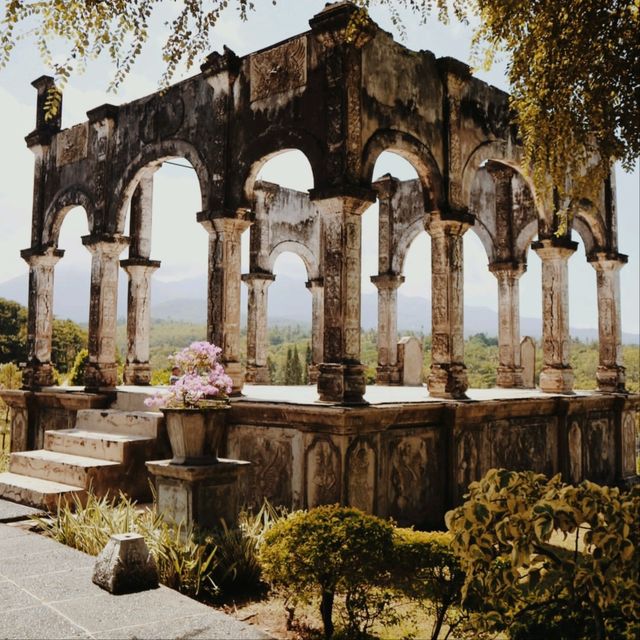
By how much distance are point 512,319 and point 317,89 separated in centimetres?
762

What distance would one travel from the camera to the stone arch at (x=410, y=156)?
789cm

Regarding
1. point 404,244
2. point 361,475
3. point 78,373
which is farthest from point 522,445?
point 78,373

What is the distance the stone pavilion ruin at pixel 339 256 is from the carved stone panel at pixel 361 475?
0.06 feet

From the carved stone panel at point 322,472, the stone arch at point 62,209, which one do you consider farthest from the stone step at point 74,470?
the stone arch at point 62,209

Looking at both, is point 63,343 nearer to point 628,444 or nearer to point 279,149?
point 628,444

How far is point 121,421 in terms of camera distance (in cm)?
917

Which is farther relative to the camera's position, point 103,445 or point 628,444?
point 628,444

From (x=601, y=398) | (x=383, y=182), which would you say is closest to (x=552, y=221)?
(x=601, y=398)

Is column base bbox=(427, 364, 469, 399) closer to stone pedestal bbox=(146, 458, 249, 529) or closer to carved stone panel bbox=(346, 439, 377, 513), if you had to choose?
carved stone panel bbox=(346, 439, 377, 513)

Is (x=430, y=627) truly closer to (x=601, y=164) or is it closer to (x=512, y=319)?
(x=601, y=164)

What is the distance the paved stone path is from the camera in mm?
4004

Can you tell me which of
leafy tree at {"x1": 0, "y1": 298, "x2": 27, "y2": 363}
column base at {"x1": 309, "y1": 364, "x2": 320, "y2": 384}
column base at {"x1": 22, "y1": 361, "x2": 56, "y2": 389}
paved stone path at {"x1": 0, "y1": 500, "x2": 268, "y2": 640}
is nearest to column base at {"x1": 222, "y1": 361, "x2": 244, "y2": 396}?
paved stone path at {"x1": 0, "y1": 500, "x2": 268, "y2": 640}

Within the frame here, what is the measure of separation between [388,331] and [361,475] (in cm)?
866

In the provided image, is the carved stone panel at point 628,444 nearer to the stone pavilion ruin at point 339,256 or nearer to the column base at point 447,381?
the stone pavilion ruin at point 339,256
